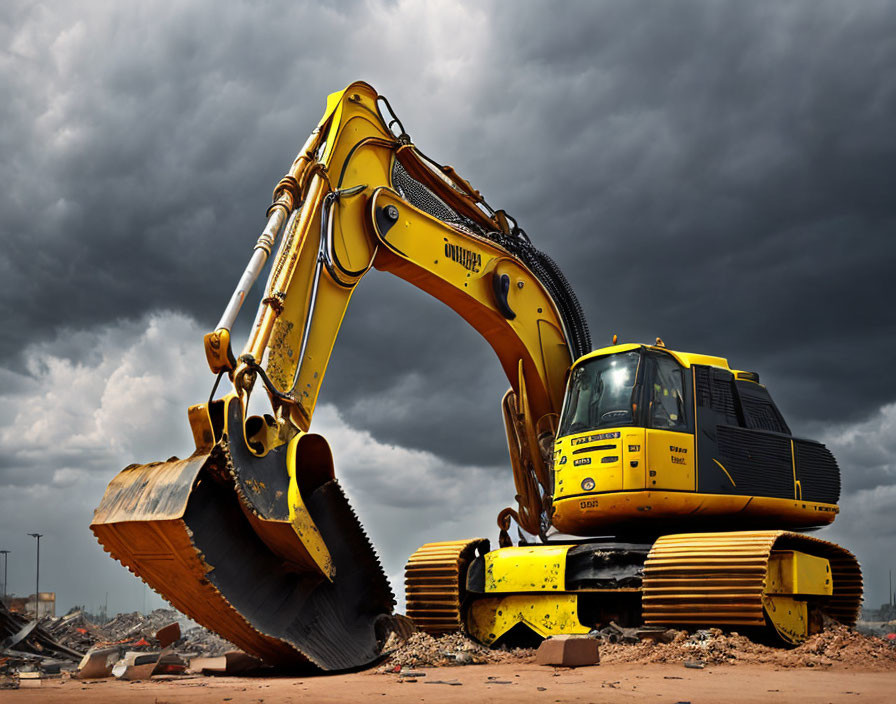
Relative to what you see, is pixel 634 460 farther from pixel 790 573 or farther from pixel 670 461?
pixel 790 573

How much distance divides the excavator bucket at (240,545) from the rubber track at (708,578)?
282 cm

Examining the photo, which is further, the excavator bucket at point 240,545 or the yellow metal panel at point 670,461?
the yellow metal panel at point 670,461

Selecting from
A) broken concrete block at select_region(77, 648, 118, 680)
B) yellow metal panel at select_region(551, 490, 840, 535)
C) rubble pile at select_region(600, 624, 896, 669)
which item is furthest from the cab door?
broken concrete block at select_region(77, 648, 118, 680)

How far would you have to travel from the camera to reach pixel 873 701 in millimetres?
5656

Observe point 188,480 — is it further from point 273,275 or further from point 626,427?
point 626,427

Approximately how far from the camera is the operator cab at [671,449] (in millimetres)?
9086

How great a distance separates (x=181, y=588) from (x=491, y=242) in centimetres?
567

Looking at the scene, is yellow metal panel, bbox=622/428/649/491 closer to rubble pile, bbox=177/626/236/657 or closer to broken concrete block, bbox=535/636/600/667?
broken concrete block, bbox=535/636/600/667

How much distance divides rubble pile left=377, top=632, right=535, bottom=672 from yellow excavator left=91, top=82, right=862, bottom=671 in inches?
8.3

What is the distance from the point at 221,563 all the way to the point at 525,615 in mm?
3887

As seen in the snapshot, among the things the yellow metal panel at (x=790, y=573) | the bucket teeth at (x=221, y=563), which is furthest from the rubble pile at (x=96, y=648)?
the yellow metal panel at (x=790, y=573)

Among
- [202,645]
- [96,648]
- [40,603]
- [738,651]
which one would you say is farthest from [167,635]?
[40,603]

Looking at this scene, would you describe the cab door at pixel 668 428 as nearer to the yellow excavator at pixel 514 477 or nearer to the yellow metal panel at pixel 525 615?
the yellow excavator at pixel 514 477

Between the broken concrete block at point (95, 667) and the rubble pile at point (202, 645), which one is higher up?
the rubble pile at point (202, 645)
